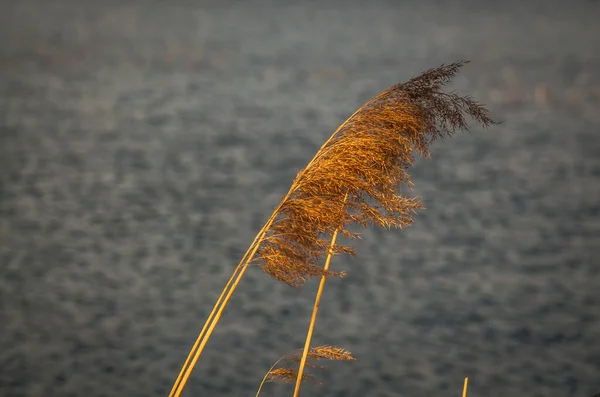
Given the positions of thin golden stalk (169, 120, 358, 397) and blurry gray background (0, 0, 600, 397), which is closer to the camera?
thin golden stalk (169, 120, 358, 397)

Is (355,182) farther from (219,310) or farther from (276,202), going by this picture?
(276,202)

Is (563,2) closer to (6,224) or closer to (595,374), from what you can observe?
(595,374)

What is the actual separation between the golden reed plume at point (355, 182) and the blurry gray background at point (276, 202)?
3.00m

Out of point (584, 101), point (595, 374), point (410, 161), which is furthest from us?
point (584, 101)

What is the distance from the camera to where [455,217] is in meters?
5.70

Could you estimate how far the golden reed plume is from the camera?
2432 mm

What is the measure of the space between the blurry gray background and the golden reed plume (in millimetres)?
2999

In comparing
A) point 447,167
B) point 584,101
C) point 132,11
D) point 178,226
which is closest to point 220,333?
point 178,226

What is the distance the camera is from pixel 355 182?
2.45 metres

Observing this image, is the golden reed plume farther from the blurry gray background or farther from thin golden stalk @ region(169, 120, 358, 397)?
the blurry gray background

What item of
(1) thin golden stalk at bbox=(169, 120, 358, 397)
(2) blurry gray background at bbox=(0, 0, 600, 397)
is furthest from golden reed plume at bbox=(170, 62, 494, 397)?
(2) blurry gray background at bbox=(0, 0, 600, 397)

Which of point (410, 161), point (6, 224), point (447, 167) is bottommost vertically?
point (410, 161)

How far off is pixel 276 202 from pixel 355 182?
3.22 m

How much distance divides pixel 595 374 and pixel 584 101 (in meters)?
1.79
